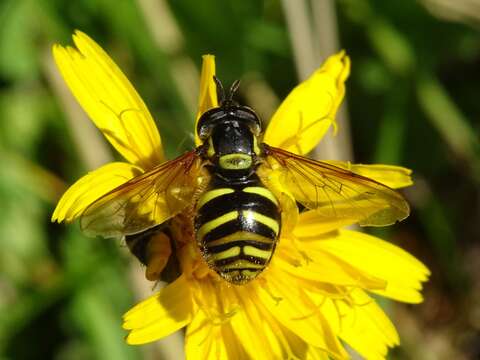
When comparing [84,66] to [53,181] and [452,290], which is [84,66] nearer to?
[53,181]

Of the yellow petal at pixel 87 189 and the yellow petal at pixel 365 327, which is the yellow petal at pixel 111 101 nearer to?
the yellow petal at pixel 87 189

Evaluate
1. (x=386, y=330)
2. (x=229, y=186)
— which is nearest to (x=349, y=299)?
(x=386, y=330)

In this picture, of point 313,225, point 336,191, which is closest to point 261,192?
point 336,191

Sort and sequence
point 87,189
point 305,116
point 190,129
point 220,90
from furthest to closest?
point 190,129
point 305,116
point 220,90
point 87,189

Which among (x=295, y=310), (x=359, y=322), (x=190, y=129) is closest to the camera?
(x=295, y=310)

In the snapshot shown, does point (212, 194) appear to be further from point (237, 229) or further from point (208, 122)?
point (208, 122)

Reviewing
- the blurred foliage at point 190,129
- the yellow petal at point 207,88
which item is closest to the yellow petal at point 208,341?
the yellow petal at point 207,88
